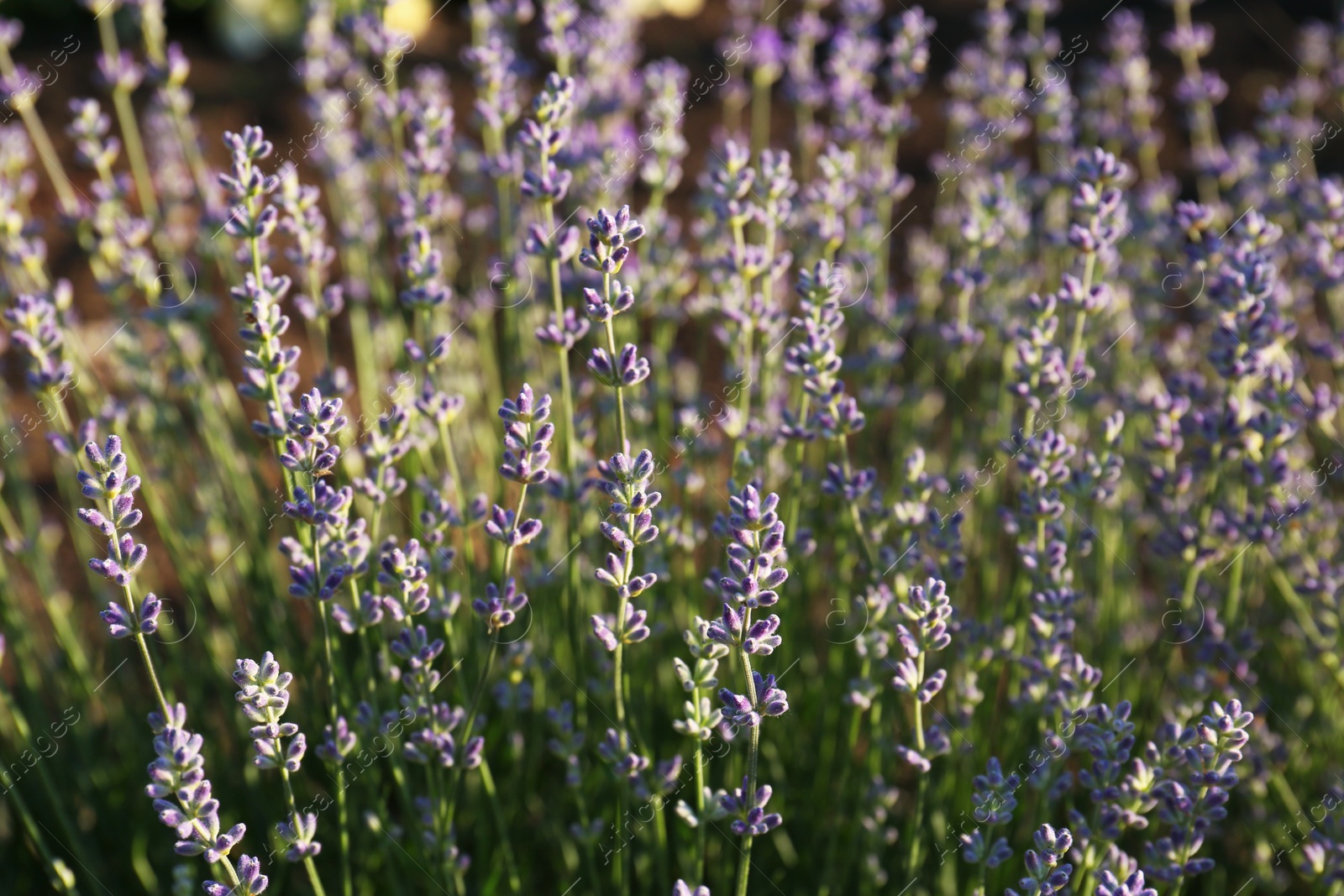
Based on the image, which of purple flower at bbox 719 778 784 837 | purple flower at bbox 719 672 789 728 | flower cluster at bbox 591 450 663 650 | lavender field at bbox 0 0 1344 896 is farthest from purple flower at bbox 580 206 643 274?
purple flower at bbox 719 778 784 837

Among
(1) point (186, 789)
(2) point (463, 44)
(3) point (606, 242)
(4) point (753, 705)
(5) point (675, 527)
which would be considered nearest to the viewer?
(1) point (186, 789)

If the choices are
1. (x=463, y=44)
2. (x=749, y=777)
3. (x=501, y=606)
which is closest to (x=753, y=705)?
(x=749, y=777)

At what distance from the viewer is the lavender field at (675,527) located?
63.4 inches

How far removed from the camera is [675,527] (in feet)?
6.98

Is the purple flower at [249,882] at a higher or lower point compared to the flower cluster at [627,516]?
lower

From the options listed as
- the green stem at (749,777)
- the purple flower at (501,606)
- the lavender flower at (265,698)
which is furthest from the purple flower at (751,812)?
the lavender flower at (265,698)

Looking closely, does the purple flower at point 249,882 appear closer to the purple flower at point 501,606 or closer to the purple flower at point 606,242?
the purple flower at point 501,606

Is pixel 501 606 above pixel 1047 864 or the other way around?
above

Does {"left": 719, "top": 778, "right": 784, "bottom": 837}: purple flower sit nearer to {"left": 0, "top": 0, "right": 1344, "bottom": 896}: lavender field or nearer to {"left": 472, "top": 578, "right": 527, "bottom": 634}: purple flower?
{"left": 0, "top": 0, "right": 1344, "bottom": 896}: lavender field

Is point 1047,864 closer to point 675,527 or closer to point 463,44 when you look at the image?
point 675,527

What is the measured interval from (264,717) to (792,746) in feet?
3.97

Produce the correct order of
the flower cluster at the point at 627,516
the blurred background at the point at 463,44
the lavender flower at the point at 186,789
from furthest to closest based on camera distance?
the blurred background at the point at 463,44 < the flower cluster at the point at 627,516 < the lavender flower at the point at 186,789

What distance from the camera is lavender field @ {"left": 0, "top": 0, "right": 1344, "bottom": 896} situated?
1610 millimetres

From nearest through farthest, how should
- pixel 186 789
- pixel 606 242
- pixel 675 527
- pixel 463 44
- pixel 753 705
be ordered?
pixel 186 789
pixel 753 705
pixel 606 242
pixel 675 527
pixel 463 44
